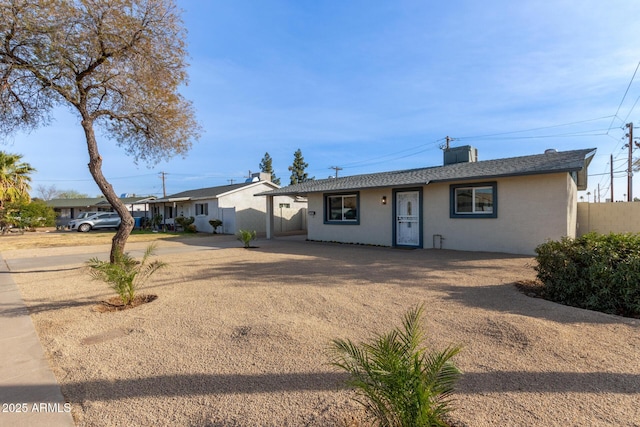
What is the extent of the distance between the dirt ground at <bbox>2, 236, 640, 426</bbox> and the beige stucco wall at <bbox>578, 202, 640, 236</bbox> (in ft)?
28.8

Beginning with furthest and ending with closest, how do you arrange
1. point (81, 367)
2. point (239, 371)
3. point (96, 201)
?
point (96, 201)
point (81, 367)
point (239, 371)

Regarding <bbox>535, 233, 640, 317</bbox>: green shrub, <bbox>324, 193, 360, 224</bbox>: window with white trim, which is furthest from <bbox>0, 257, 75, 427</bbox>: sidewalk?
<bbox>324, 193, 360, 224</bbox>: window with white trim

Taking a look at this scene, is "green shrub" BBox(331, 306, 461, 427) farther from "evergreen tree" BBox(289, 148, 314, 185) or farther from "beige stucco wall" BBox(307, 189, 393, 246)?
"evergreen tree" BBox(289, 148, 314, 185)

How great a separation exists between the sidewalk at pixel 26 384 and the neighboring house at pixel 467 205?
34.4 ft

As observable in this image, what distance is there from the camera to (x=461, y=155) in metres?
14.6

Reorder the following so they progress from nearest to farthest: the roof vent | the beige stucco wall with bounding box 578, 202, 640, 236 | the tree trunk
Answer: the tree trunk < the beige stucco wall with bounding box 578, 202, 640, 236 < the roof vent

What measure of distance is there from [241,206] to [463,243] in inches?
609

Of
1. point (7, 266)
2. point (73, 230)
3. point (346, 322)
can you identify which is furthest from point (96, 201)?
point (346, 322)

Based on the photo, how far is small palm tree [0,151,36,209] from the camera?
2267 cm

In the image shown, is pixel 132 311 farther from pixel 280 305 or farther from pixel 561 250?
pixel 561 250

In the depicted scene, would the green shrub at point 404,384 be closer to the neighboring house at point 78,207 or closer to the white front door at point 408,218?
the white front door at point 408,218

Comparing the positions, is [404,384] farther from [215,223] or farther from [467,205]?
[215,223]

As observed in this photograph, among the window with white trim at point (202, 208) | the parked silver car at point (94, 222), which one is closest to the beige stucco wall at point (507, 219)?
the window with white trim at point (202, 208)

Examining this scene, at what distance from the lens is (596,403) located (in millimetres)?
2451
